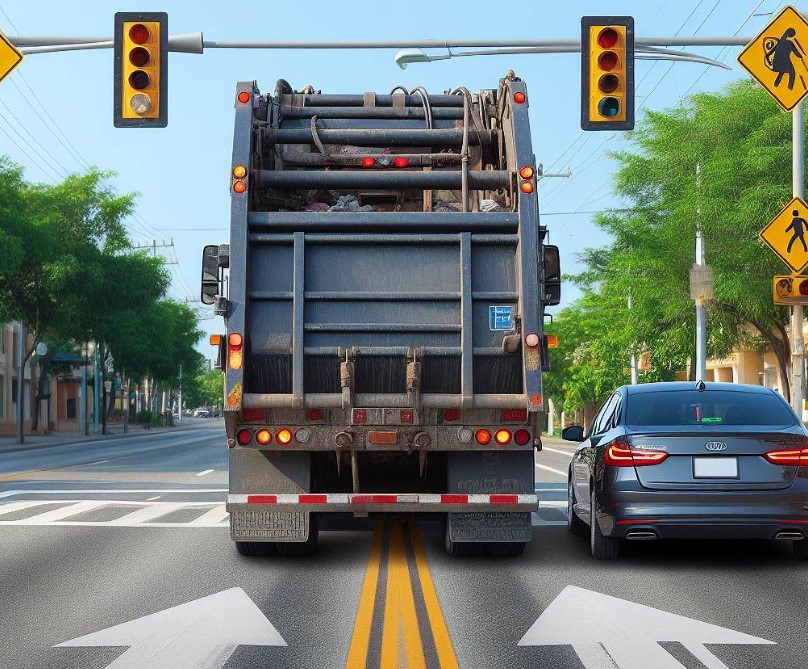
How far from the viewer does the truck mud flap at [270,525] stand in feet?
34.1

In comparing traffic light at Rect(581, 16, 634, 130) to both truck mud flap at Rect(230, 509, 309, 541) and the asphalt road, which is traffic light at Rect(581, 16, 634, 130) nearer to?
the asphalt road

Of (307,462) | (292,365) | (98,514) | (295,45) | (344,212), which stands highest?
(295,45)

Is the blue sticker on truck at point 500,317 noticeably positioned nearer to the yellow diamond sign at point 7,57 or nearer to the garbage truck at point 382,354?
the garbage truck at point 382,354

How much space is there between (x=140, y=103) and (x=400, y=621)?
28.1 feet

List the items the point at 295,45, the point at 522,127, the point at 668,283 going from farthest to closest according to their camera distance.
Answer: the point at 668,283 < the point at 295,45 < the point at 522,127

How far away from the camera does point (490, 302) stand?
1047cm

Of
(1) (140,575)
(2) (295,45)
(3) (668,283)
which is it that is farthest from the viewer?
(3) (668,283)

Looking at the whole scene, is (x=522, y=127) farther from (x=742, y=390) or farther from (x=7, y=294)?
A: (x=7, y=294)

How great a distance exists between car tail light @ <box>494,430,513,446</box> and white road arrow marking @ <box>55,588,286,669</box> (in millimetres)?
2622

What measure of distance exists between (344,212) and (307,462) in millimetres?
2144

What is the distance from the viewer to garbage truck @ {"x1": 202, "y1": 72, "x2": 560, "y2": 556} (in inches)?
403

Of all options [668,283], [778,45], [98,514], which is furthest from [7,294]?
[778,45]

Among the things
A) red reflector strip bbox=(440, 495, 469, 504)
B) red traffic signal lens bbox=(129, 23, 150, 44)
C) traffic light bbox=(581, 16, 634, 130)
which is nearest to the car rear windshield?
red reflector strip bbox=(440, 495, 469, 504)

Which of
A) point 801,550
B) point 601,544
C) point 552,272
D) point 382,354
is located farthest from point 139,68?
point 801,550
